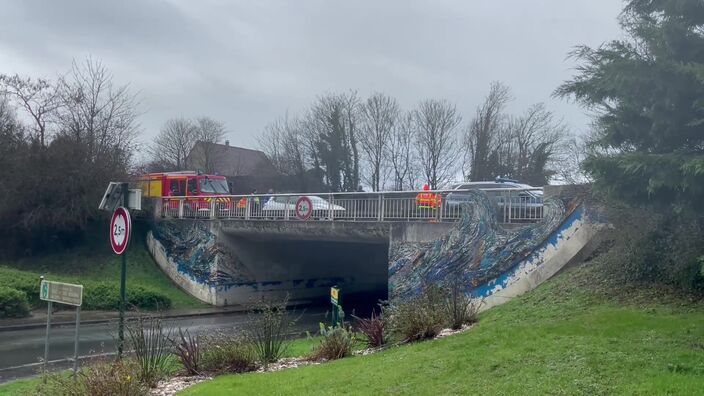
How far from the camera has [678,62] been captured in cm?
860

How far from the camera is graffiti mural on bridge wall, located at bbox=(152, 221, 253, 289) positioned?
28.5 metres

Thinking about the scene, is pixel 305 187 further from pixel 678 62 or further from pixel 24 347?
pixel 678 62

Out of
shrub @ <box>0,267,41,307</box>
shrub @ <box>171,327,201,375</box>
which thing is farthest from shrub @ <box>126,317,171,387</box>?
shrub @ <box>0,267,41,307</box>

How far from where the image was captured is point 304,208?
976 inches

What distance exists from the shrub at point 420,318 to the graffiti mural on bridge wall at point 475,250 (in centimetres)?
539

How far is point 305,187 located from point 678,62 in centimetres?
4594

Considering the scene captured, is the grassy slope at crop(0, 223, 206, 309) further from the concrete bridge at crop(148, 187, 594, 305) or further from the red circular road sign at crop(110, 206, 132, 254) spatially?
the red circular road sign at crop(110, 206, 132, 254)

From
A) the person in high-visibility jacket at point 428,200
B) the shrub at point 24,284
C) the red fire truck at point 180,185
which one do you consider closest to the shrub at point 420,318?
the person in high-visibility jacket at point 428,200

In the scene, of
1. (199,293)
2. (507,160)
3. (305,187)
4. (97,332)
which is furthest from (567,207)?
(305,187)

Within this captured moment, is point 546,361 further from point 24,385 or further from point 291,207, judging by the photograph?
point 291,207

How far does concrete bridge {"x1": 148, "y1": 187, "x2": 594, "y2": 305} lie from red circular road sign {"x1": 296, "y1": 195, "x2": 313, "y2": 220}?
0.04m

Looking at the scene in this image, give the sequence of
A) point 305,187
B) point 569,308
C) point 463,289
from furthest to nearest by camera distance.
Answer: point 305,187 < point 463,289 < point 569,308

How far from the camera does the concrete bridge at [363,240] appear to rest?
16.7m

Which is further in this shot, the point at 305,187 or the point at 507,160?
the point at 305,187
